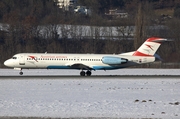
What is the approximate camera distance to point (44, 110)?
27.9 meters

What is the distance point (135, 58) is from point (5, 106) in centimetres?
2573

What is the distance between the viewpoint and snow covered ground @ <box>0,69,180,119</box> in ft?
89.5

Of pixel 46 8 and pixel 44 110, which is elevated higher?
pixel 46 8

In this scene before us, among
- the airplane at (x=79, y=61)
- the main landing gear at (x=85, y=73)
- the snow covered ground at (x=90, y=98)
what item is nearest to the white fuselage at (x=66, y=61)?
the airplane at (x=79, y=61)

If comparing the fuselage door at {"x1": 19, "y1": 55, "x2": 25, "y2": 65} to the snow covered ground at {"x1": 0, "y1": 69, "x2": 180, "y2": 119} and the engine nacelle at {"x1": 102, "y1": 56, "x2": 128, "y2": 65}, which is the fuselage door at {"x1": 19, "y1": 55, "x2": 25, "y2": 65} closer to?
the engine nacelle at {"x1": 102, "y1": 56, "x2": 128, "y2": 65}

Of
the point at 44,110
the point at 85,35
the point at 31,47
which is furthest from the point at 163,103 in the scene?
the point at 85,35

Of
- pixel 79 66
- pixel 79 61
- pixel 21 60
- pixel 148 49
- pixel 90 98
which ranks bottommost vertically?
pixel 90 98

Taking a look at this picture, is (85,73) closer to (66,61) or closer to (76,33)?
(66,61)

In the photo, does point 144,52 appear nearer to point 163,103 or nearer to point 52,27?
point 163,103

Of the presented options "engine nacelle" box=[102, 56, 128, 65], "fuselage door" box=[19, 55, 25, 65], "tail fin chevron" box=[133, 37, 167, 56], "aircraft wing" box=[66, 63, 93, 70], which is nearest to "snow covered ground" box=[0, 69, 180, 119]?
"aircraft wing" box=[66, 63, 93, 70]

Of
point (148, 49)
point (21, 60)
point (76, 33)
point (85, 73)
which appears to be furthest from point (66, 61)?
point (76, 33)

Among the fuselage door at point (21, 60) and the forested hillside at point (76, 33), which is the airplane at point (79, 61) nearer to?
the fuselage door at point (21, 60)

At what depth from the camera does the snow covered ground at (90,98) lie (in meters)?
27.3

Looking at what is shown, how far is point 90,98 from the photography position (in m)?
32.8
